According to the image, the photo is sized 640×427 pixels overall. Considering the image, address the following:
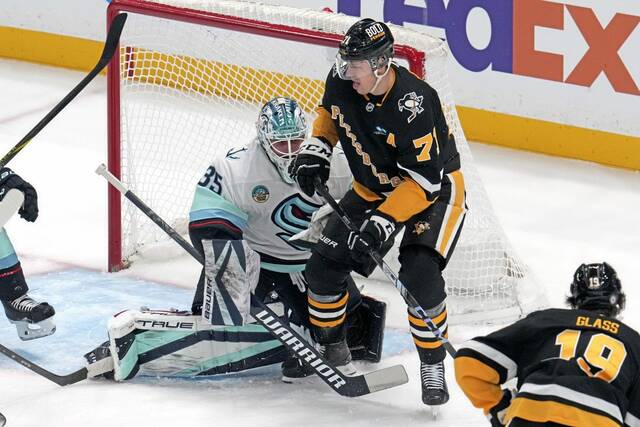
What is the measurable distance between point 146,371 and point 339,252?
0.74 m

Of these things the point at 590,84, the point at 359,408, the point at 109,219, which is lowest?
the point at 359,408

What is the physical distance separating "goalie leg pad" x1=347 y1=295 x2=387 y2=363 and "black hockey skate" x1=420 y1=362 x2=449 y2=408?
325mm

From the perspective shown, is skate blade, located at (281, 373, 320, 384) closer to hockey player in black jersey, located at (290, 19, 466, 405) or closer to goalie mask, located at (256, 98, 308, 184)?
hockey player in black jersey, located at (290, 19, 466, 405)

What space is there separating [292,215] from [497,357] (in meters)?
1.45

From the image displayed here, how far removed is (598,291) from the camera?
273cm

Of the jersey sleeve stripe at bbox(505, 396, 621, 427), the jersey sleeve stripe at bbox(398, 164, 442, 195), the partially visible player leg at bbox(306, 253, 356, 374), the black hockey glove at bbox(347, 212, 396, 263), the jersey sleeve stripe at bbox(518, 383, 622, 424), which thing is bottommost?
the partially visible player leg at bbox(306, 253, 356, 374)

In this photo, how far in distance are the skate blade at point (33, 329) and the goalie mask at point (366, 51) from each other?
133 cm

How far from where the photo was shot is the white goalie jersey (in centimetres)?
401

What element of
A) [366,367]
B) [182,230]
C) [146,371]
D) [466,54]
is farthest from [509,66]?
Result: [146,371]

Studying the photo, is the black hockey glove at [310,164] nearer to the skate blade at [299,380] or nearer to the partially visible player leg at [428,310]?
the partially visible player leg at [428,310]

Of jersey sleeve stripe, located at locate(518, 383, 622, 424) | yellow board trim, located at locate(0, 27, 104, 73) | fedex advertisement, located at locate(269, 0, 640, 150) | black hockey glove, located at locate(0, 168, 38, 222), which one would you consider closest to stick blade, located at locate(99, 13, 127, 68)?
black hockey glove, located at locate(0, 168, 38, 222)

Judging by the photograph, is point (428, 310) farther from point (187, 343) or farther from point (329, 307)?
point (187, 343)

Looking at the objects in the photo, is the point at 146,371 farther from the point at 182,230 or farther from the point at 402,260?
the point at 182,230

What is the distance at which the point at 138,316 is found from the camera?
400 centimetres
